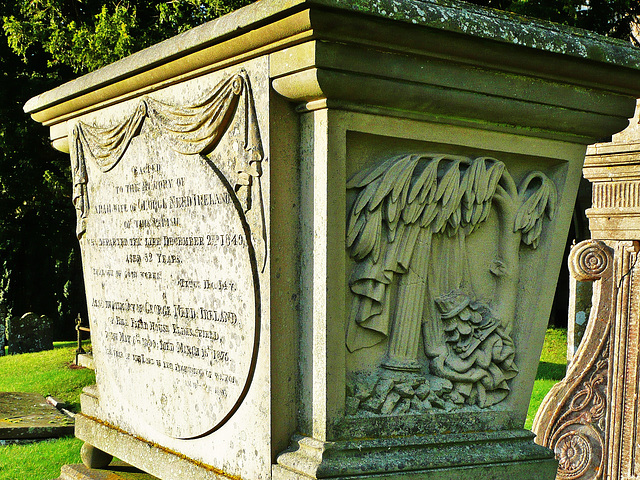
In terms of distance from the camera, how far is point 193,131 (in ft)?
10.3

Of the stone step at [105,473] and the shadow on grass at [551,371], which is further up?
the stone step at [105,473]

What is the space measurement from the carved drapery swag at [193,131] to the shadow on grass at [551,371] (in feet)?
26.3

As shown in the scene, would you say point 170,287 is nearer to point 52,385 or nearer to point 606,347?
point 606,347

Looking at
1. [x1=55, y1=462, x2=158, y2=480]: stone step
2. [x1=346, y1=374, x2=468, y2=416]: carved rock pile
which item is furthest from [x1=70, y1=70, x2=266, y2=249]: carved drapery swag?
[x1=55, y1=462, x2=158, y2=480]: stone step

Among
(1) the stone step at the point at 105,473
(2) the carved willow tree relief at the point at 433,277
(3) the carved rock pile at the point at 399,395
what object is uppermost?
(2) the carved willow tree relief at the point at 433,277

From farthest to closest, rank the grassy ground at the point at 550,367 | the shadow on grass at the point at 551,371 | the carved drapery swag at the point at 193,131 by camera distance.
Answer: the shadow on grass at the point at 551,371 < the grassy ground at the point at 550,367 < the carved drapery swag at the point at 193,131

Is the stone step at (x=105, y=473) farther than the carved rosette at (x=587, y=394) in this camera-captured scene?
No

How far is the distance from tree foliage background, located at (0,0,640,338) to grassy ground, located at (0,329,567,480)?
3.56m

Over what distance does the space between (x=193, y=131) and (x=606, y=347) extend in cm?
294

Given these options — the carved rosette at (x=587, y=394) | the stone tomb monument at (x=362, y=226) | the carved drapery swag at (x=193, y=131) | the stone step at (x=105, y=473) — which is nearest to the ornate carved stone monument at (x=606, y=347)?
the carved rosette at (x=587, y=394)

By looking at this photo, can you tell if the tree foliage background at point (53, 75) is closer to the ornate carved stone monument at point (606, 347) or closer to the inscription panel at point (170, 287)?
the ornate carved stone monument at point (606, 347)

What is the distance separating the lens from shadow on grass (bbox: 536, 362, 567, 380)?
10885 millimetres

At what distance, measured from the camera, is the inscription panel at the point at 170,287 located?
2.96 meters

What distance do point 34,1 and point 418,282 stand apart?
11952mm
